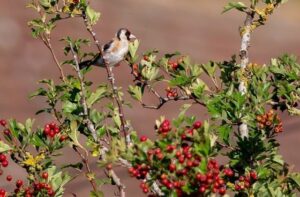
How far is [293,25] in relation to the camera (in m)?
18.8

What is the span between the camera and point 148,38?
17562 mm

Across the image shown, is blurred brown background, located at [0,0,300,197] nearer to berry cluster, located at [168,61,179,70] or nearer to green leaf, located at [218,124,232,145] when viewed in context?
berry cluster, located at [168,61,179,70]

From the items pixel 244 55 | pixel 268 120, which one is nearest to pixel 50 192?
pixel 268 120

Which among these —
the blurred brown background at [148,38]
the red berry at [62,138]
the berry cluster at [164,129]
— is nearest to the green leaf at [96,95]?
the red berry at [62,138]

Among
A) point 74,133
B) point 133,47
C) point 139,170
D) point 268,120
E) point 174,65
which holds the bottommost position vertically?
point 139,170

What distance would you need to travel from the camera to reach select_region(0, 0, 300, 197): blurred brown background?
14.5 meters

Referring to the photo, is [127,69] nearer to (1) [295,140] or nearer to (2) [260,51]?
(2) [260,51]

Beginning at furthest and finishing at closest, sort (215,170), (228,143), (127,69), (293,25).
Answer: (293,25) → (127,69) → (228,143) → (215,170)

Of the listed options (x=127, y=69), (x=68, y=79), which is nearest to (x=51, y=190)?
(x=68, y=79)

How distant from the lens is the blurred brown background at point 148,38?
569 inches

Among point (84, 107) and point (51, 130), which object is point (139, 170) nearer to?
point (84, 107)

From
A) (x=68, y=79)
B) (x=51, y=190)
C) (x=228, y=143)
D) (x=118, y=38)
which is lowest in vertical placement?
(x=51, y=190)

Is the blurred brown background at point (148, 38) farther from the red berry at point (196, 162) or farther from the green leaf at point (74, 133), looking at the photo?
the red berry at point (196, 162)

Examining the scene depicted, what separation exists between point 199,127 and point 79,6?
5.24 ft
